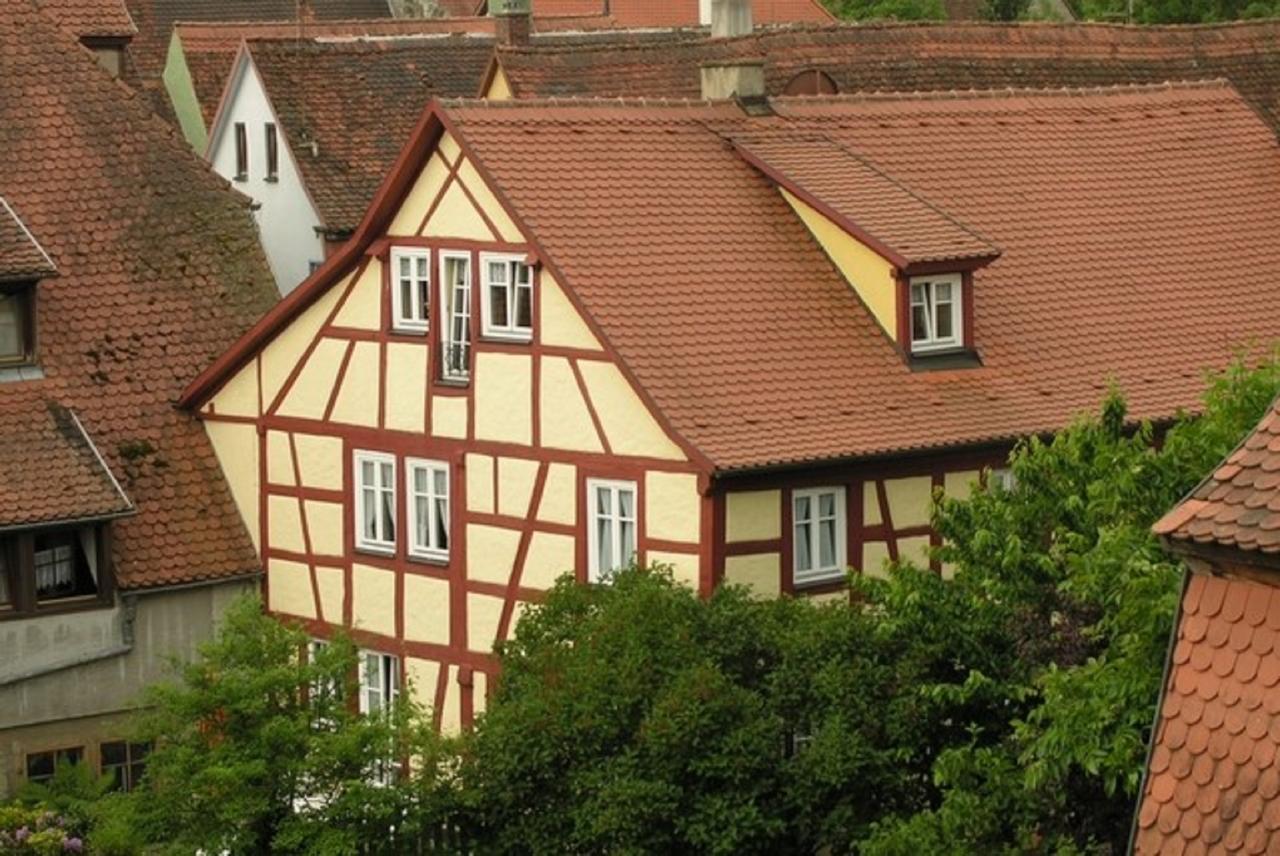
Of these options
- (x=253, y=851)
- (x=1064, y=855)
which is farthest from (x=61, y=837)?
(x=1064, y=855)

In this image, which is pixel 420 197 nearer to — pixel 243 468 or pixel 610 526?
pixel 610 526

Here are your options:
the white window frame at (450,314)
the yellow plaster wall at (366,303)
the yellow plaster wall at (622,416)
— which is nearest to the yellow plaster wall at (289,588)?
the yellow plaster wall at (366,303)

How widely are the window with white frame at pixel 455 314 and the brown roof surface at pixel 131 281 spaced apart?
4109 mm

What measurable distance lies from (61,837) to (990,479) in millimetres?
9395

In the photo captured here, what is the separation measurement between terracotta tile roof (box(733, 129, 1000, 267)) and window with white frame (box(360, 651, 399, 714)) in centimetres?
654

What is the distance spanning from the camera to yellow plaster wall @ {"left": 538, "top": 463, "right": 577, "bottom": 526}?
3659cm

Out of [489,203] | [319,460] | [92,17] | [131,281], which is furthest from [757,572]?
[92,17]

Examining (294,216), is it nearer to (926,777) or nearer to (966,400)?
(966,400)

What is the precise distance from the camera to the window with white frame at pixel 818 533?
35.8m

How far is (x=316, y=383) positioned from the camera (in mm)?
40094

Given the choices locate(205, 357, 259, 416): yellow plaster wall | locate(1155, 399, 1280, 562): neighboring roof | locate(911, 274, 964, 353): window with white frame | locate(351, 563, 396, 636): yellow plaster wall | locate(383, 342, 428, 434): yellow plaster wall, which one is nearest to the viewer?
locate(1155, 399, 1280, 562): neighboring roof

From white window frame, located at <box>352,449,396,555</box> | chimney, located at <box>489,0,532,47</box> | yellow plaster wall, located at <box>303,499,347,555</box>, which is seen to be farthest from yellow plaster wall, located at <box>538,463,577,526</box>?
chimney, located at <box>489,0,532,47</box>

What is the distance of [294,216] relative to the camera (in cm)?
5412

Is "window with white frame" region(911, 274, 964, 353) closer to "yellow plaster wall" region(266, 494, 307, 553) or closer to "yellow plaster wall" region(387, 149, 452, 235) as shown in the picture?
"yellow plaster wall" region(387, 149, 452, 235)
